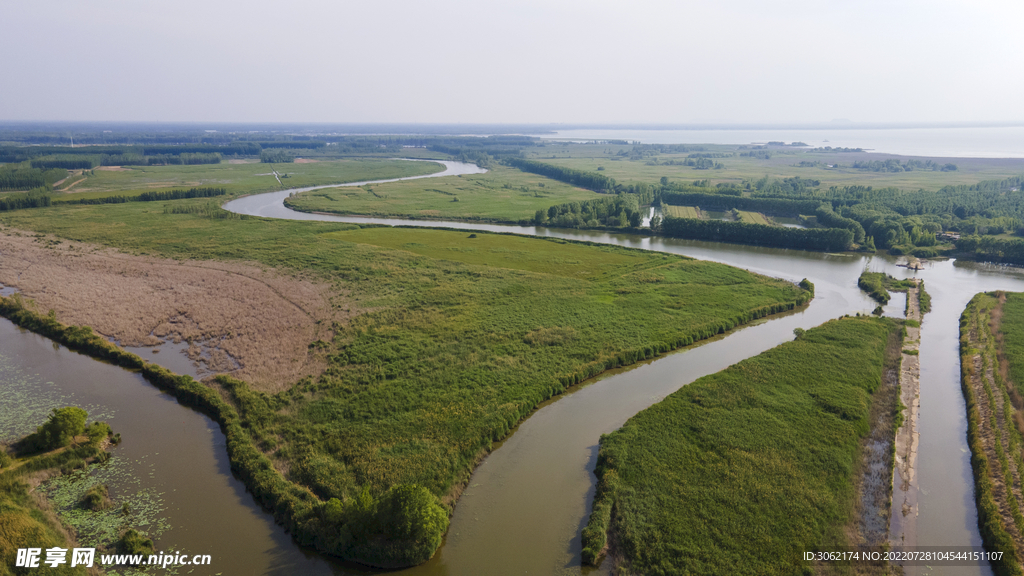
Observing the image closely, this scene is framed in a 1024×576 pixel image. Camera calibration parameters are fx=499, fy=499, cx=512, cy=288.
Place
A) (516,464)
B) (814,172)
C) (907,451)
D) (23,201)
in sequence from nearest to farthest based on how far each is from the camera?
1. (516,464)
2. (907,451)
3. (23,201)
4. (814,172)

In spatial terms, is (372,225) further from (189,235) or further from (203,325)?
(203,325)

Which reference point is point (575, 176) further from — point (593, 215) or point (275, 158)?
point (275, 158)

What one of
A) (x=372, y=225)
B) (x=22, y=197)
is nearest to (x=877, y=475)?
(x=372, y=225)

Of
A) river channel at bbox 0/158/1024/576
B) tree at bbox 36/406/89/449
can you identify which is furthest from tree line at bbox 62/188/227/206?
tree at bbox 36/406/89/449

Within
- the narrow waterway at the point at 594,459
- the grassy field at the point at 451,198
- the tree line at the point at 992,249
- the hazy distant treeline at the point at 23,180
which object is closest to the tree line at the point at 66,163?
the hazy distant treeline at the point at 23,180

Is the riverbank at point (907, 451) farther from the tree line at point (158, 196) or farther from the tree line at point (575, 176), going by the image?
the tree line at point (158, 196)

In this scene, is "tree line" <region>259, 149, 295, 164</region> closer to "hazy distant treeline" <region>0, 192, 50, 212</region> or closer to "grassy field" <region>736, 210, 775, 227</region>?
"hazy distant treeline" <region>0, 192, 50, 212</region>

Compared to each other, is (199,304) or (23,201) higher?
(23,201)

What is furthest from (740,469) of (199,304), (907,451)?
(199,304)

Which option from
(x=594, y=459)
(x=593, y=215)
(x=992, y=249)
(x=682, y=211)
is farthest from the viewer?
(x=682, y=211)
